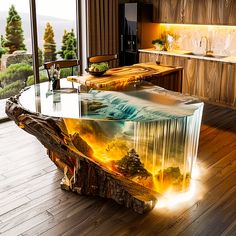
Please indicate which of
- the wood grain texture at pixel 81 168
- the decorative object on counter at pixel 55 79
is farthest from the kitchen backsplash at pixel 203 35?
the wood grain texture at pixel 81 168

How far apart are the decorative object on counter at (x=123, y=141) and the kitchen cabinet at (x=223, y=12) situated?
10.4 ft

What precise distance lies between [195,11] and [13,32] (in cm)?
325

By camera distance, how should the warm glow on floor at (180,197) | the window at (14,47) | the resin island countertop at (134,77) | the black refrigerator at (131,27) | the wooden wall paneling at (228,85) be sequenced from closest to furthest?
the warm glow on floor at (180,197) → the resin island countertop at (134,77) → the window at (14,47) → the wooden wall paneling at (228,85) → the black refrigerator at (131,27)

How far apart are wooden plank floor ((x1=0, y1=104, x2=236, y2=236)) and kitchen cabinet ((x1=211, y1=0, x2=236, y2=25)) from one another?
9.00 ft

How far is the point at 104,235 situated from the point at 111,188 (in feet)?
1.57

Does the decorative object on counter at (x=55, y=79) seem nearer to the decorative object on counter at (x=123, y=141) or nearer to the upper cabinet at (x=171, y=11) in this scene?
the decorative object on counter at (x=123, y=141)

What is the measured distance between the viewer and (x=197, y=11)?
586 centimetres

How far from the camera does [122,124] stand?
2.57 meters

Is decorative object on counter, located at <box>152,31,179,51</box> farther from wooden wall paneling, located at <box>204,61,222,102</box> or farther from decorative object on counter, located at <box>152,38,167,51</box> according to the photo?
wooden wall paneling, located at <box>204,61,222,102</box>

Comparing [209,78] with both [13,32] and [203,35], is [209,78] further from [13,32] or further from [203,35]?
[13,32]

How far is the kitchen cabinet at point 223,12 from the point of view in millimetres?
5430

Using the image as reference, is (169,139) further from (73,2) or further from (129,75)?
(73,2)

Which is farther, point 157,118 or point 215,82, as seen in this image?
point 215,82

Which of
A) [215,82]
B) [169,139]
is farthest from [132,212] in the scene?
[215,82]
